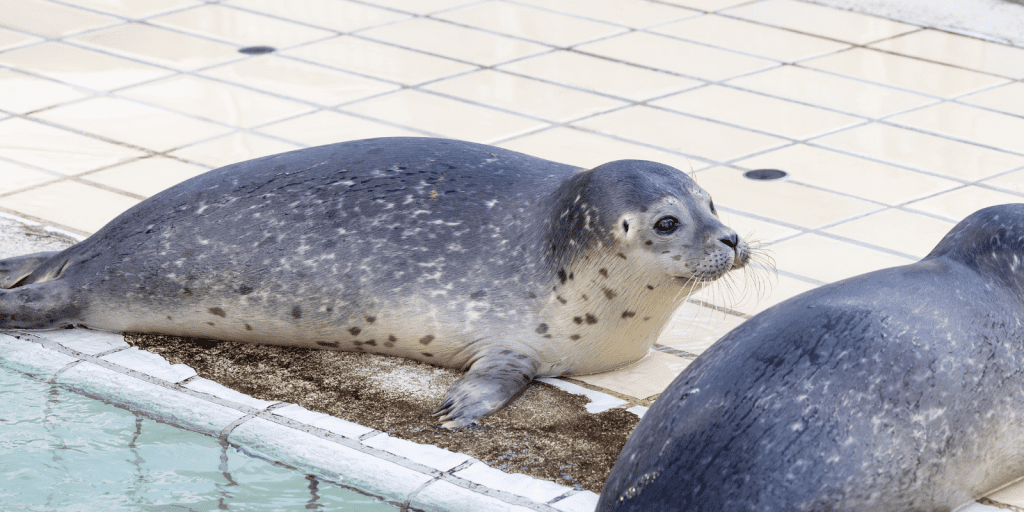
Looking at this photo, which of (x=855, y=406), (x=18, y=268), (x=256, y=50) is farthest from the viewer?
(x=256, y=50)

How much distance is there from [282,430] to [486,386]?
0.60m

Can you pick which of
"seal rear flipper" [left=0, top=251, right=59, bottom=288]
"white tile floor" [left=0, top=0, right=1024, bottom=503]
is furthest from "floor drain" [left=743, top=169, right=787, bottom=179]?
"seal rear flipper" [left=0, top=251, right=59, bottom=288]

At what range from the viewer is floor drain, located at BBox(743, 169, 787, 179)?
6.21 meters

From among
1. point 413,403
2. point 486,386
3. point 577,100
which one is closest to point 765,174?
point 577,100

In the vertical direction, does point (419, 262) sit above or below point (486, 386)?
above

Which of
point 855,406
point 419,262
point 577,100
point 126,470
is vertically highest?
point 855,406

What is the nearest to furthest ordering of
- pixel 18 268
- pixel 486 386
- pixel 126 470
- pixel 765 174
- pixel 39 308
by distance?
pixel 126 470 → pixel 486 386 → pixel 39 308 → pixel 18 268 → pixel 765 174

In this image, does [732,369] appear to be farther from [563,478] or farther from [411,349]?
[411,349]

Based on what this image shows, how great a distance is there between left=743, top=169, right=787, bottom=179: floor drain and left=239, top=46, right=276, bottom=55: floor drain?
294 cm

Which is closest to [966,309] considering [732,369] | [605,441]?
[732,369]

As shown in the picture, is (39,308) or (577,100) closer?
(39,308)

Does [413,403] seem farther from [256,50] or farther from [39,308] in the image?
[256,50]

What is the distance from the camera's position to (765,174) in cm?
624

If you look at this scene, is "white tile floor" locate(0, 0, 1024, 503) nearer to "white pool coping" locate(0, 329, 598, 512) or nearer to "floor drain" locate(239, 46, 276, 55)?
"floor drain" locate(239, 46, 276, 55)
